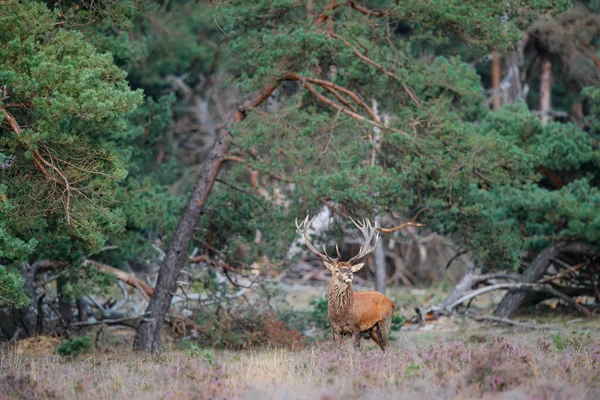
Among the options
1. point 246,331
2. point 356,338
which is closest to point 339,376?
point 356,338

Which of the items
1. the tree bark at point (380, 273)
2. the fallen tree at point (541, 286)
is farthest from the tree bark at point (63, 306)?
the fallen tree at point (541, 286)

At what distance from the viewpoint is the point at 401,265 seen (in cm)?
3045

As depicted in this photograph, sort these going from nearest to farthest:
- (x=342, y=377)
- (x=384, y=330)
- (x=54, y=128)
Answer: (x=342, y=377), (x=54, y=128), (x=384, y=330)

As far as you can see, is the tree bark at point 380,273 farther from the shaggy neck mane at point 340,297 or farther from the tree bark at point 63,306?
the shaggy neck mane at point 340,297

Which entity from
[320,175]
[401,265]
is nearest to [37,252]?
[320,175]

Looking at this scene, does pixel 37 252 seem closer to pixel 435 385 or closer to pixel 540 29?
pixel 435 385

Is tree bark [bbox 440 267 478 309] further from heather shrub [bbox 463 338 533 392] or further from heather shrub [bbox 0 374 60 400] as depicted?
heather shrub [bbox 0 374 60 400]

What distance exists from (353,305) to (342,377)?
12.2 ft

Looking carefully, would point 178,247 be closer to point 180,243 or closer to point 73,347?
point 180,243

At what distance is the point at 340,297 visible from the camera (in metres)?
12.7

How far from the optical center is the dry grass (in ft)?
28.2

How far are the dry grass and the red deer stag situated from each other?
4.83ft

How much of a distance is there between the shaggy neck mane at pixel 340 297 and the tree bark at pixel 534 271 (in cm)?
760

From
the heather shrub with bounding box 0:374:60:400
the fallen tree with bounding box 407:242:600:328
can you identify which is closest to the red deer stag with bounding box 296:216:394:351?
the heather shrub with bounding box 0:374:60:400
